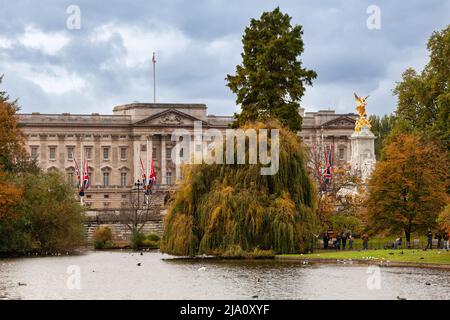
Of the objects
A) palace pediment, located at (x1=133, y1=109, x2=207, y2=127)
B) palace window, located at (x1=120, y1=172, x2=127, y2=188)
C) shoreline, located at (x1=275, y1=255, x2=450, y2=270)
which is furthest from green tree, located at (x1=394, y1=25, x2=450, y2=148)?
palace window, located at (x1=120, y1=172, x2=127, y2=188)

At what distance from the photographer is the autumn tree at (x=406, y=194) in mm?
72312

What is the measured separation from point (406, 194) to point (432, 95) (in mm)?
16674

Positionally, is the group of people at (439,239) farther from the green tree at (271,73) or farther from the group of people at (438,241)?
the green tree at (271,73)

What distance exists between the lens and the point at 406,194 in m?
72.9

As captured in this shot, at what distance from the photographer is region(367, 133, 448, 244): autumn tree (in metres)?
72.3

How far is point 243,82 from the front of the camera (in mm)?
76812

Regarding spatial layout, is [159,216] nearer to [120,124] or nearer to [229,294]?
[120,124]

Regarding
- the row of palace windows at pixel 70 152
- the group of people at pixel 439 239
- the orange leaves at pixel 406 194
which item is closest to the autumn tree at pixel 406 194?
the orange leaves at pixel 406 194

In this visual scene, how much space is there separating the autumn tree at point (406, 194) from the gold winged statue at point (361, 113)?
A: 91.4ft

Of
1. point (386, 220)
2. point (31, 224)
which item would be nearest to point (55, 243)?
point (31, 224)

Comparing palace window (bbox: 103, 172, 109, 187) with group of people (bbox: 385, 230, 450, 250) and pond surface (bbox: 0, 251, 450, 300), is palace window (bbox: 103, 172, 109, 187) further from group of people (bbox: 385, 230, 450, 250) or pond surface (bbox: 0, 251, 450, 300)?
pond surface (bbox: 0, 251, 450, 300)

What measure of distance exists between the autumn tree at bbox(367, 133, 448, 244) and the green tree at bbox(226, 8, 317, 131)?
6406mm

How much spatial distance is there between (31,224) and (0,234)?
3796 mm
